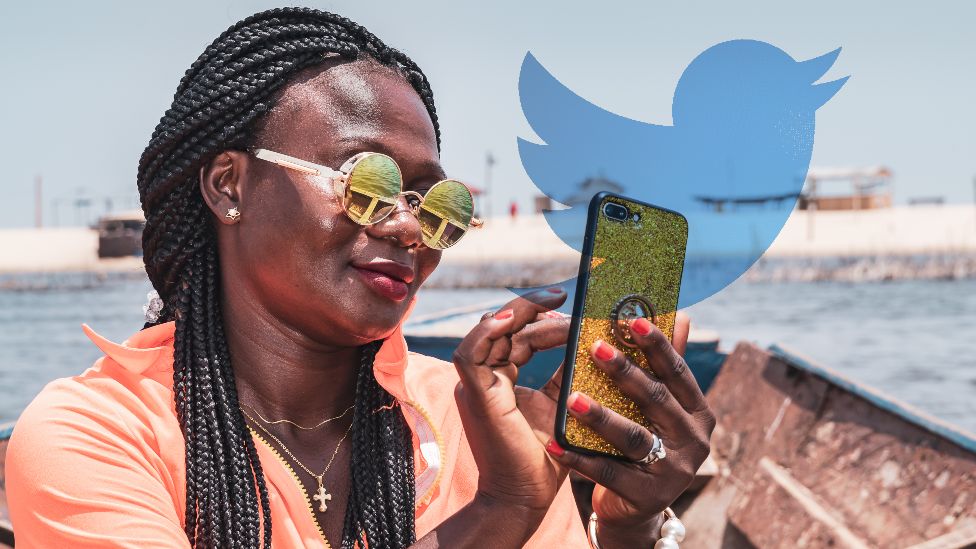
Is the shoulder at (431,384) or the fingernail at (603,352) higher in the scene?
the fingernail at (603,352)

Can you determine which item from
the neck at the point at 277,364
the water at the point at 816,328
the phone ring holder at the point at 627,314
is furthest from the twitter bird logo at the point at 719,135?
the water at the point at 816,328

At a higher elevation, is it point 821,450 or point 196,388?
point 196,388

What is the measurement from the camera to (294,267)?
5.58 feet

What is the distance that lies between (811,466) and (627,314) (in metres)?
4.03

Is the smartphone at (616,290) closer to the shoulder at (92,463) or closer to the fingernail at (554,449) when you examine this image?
the fingernail at (554,449)

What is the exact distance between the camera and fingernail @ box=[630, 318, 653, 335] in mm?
1330

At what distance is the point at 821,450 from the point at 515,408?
4.13m

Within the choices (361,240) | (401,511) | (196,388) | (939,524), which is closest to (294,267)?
(361,240)

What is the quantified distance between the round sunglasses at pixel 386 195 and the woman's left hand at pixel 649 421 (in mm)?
425

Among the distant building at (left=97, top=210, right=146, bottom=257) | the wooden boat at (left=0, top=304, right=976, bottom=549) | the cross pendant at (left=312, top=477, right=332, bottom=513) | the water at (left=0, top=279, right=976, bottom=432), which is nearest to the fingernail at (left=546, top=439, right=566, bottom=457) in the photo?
the cross pendant at (left=312, top=477, right=332, bottom=513)

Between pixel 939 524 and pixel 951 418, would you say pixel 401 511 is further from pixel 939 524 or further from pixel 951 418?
pixel 951 418

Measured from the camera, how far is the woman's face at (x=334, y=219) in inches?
66.2

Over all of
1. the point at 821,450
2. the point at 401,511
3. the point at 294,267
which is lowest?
the point at 821,450

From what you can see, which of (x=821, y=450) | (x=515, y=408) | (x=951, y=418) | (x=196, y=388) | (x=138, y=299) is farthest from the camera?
(x=138, y=299)
